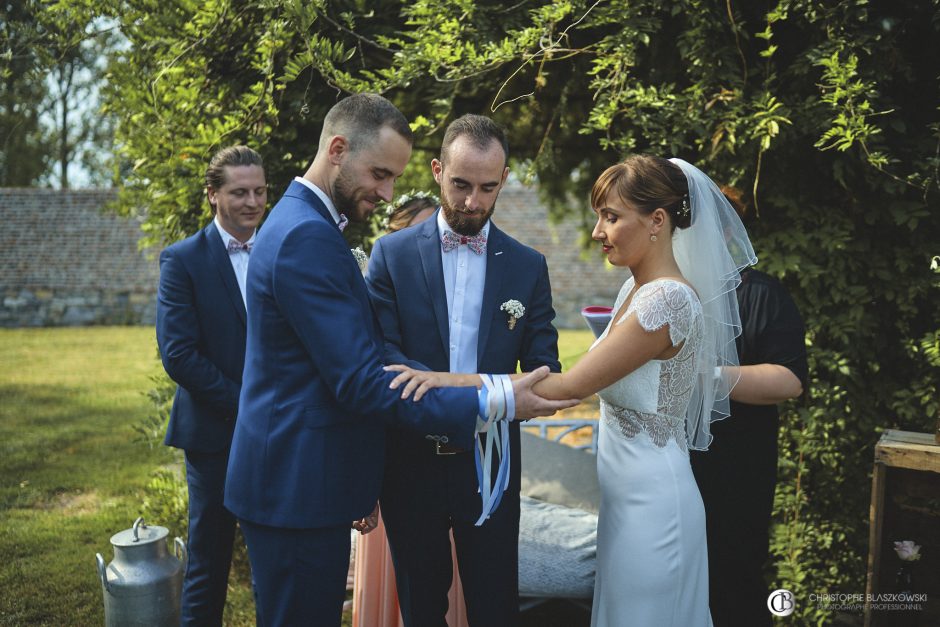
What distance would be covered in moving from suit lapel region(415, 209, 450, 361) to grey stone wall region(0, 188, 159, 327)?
20065 mm

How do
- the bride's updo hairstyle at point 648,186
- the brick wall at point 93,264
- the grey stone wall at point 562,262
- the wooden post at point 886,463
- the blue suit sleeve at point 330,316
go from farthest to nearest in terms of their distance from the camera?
1. the grey stone wall at point 562,262
2. the brick wall at point 93,264
3. the wooden post at point 886,463
4. the bride's updo hairstyle at point 648,186
5. the blue suit sleeve at point 330,316

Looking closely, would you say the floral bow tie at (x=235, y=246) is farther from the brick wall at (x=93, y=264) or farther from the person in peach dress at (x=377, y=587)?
the brick wall at (x=93, y=264)

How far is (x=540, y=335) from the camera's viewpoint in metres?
2.90

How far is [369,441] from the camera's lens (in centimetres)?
239

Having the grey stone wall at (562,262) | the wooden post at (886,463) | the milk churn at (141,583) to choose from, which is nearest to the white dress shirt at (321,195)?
the milk churn at (141,583)

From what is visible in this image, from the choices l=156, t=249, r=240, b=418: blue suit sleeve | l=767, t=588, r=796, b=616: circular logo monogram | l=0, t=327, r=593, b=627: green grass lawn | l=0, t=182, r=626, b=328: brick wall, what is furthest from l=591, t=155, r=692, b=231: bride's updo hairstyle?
l=0, t=182, r=626, b=328: brick wall

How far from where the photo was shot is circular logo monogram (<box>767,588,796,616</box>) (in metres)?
3.78

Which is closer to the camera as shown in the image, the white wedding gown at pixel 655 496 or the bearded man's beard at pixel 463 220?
the white wedding gown at pixel 655 496

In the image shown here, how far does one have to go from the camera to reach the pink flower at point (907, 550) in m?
3.21

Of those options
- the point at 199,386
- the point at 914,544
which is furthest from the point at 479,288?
the point at 914,544

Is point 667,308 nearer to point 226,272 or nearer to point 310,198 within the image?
point 310,198

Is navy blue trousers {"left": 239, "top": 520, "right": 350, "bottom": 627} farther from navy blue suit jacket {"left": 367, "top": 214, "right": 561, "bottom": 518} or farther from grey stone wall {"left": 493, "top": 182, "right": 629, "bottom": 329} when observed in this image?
grey stone wall {"left": 493, "top": 182, "right": 629, "bottom": 329}

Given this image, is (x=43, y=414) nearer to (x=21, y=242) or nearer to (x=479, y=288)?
(x=479, y=288)

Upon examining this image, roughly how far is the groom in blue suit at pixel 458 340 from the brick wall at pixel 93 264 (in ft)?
60.7
